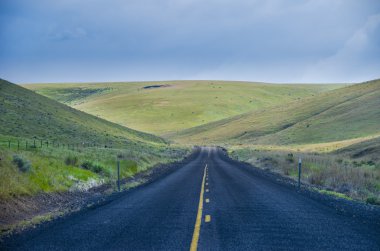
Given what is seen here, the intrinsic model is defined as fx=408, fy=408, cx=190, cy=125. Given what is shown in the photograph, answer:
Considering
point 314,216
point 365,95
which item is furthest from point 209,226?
point 365,95

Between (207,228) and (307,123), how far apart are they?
96.7 m

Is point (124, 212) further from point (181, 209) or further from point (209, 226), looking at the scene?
point (209, 226)

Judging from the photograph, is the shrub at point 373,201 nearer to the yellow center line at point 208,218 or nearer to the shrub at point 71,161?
the yellow center line at point 208,218

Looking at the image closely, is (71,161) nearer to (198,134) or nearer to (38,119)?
(38,119)

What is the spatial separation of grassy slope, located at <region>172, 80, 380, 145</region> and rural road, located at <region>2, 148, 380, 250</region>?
66286 mm

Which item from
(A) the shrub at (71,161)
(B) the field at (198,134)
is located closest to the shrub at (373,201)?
(B) the field at (198,134)

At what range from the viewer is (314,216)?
37.9 ft

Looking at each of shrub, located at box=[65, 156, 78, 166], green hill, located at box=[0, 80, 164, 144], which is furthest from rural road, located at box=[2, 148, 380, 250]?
green hill, located at box=[0, 80, 164, 144]

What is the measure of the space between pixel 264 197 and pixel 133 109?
166 meters

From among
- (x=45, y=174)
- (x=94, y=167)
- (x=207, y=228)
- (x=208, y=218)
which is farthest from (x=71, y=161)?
(x=207, y=228)

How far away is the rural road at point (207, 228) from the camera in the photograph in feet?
27.1

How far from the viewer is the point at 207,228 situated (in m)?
9.74

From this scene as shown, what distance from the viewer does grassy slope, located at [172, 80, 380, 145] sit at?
84.9m

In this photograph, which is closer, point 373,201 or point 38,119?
point 373,201
